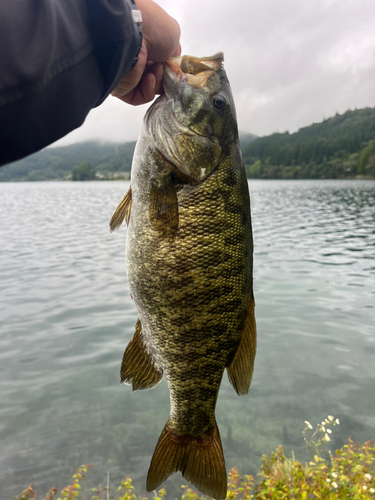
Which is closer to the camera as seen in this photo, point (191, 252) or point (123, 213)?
point (191, 252)

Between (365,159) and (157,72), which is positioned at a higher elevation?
(365,159)

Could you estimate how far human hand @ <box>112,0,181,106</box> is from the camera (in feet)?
5.96

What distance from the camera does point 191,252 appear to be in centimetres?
200

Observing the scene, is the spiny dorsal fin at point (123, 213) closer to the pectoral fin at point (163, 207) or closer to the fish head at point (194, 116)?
the pectoral fin at point (163, 207)

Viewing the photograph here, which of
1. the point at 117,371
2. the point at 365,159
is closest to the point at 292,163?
the point at 365,159

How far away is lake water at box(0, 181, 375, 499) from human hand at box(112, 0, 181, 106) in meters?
5.18

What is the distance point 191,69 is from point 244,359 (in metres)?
1.70

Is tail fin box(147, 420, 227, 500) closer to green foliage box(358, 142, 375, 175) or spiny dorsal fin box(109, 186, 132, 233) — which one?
spiny dorsal fin box(109, 186, 132, 233)

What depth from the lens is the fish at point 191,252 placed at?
79.4 inches

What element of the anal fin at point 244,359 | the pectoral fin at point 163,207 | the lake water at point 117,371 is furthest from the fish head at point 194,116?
the lake water at point 117,371

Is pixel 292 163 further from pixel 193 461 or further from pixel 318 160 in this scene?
pixel 193 461

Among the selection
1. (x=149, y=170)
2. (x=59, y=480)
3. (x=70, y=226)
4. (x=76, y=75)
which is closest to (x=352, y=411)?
(x=59, y=480)

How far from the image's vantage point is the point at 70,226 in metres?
28.4

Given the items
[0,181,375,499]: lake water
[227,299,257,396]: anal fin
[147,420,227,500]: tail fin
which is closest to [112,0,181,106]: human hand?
[227,299,257,396]: anal fin
